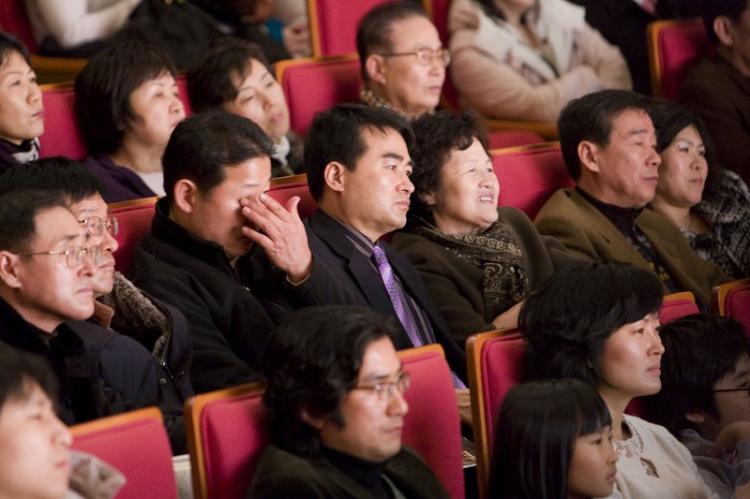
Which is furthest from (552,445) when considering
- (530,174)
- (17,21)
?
(17,21)

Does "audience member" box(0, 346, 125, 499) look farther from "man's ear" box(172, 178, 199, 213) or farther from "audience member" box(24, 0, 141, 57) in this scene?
"audience member" box(24, 0, 141, 57)

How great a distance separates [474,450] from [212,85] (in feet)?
3.44

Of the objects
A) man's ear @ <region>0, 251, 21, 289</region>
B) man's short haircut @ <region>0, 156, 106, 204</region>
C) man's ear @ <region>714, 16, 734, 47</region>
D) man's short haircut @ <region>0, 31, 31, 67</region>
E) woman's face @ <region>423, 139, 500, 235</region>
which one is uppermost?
man's short haircut @ <region>0, 31, 31, 67</region>

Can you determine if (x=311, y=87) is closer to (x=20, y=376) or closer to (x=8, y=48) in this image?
(x=8, y=48)

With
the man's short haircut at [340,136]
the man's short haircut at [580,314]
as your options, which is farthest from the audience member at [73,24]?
the man's short haircut at [580,314]

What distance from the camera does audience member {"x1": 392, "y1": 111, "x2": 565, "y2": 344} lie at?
2.47m

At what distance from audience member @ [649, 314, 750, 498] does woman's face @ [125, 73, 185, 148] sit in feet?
3.28

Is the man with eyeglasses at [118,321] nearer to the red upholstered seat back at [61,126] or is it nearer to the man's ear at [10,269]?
the man's ear at [10,269]

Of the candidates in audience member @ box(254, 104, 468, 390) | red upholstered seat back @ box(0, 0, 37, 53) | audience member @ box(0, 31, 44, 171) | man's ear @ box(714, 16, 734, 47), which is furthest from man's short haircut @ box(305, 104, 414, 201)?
man's ear @ box(714, 16, 734, 47)

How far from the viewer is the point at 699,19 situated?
11.3ft

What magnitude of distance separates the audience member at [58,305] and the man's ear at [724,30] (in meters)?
1.87

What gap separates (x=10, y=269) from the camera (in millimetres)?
1877

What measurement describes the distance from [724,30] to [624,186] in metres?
0.67

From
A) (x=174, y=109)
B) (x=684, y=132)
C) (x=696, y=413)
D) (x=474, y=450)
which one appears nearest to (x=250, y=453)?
(x=474, y=450)
